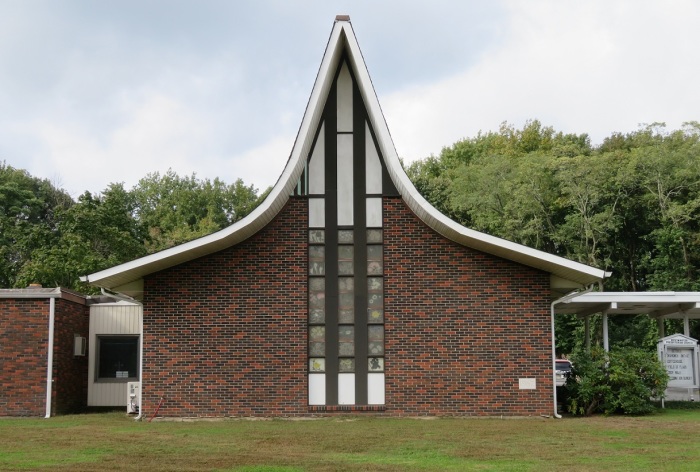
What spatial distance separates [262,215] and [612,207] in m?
29.9

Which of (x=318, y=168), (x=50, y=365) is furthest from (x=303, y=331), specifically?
(x=50, y=365)

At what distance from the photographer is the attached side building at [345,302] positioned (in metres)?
18.6

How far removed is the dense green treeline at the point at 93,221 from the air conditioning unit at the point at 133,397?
485cm

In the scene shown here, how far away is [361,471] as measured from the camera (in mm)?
10891

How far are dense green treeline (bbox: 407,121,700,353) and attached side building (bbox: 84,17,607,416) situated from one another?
23.2m

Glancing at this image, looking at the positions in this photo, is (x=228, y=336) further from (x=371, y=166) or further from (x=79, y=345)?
(x=79, y=345)

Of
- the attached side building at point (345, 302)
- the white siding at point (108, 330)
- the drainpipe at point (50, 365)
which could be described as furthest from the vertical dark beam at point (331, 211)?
the white siding at point (108, 330)

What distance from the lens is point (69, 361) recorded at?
70.1ft

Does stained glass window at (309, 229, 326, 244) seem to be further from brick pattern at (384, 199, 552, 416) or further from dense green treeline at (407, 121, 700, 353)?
dense green treeline at (407, 121, 700, 353)

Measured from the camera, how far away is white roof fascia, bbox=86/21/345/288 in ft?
58.3

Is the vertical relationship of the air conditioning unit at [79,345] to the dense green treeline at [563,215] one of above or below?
below

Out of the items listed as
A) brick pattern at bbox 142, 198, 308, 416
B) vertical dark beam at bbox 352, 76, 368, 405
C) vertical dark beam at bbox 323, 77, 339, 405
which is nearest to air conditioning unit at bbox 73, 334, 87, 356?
brick pattern at bbox 142, 198, 308, 416

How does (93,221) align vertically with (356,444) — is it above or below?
above

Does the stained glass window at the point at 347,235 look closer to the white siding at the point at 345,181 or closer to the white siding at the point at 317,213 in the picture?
the white siding at the point at 345,181
